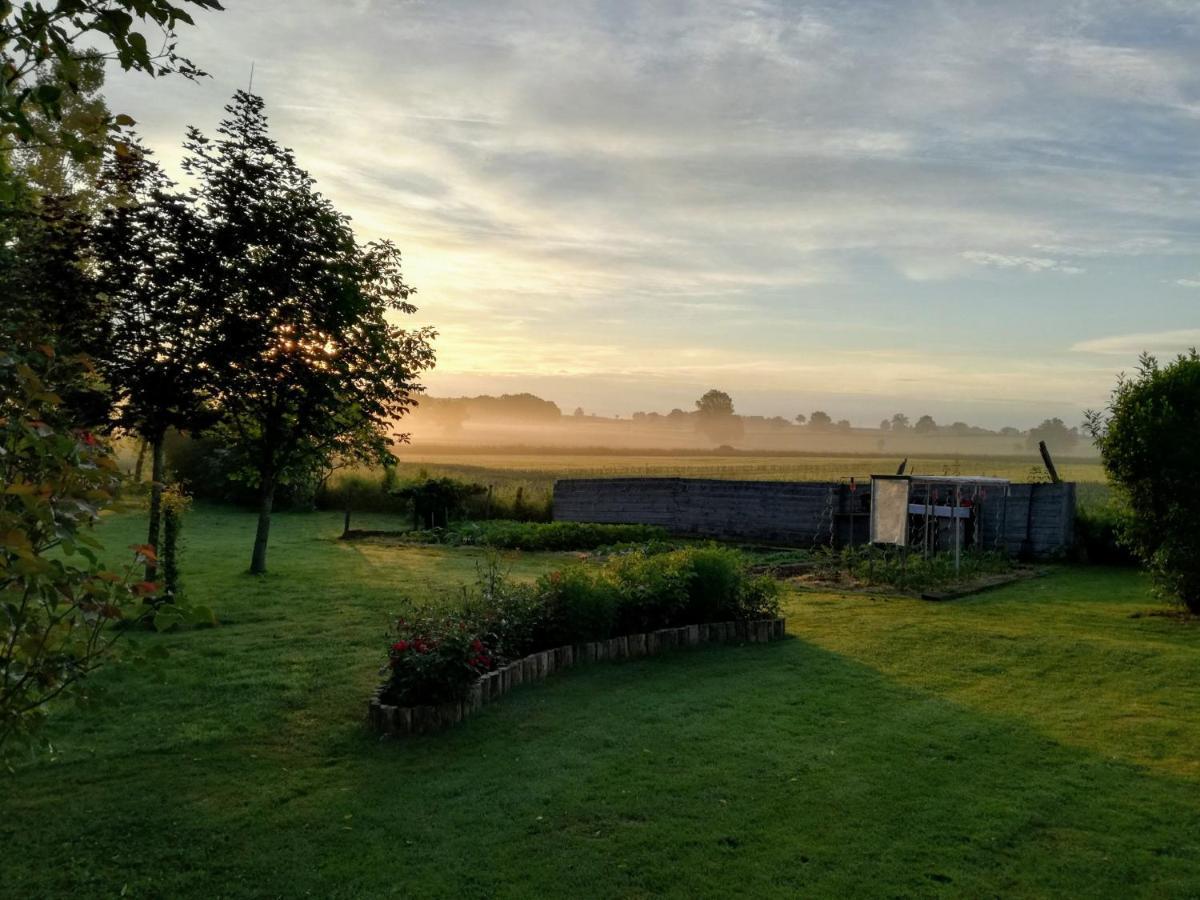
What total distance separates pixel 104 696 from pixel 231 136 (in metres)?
14.3

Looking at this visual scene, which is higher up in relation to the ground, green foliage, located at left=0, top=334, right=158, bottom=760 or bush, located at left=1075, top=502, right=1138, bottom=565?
green foliage, located at left=0, top=334, right=158, bottom=760

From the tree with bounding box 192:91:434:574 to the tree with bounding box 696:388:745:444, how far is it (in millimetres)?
162328

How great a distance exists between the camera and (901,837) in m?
5.06

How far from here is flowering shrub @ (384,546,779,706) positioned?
279 inches

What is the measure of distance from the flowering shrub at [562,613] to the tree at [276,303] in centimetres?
668

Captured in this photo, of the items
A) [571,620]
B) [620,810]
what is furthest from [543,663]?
[620,810]

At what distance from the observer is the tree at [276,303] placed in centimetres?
1384

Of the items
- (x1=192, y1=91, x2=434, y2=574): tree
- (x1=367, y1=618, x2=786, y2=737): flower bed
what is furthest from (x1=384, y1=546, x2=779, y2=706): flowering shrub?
(x1=192, y1=91, x2=434, y2=574): tree

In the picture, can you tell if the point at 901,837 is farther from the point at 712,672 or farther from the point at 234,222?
the point at 234,222

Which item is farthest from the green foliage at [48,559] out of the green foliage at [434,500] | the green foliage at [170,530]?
the green foliage at [434,500]

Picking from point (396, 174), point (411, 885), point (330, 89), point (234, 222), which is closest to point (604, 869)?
point (411, 885)

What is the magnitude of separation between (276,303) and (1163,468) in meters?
14.8

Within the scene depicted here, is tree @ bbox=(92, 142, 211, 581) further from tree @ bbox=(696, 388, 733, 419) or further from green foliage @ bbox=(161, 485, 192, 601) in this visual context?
tree @ bbox=(696, 388, 733, 419)

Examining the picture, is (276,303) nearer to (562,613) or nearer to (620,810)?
(562,613)
